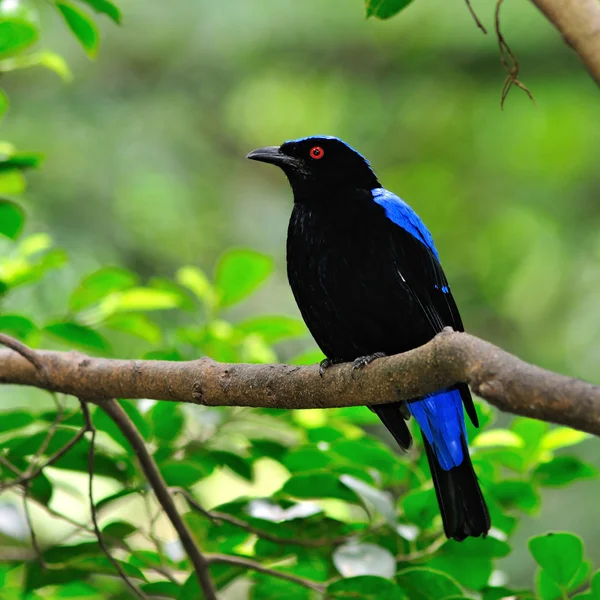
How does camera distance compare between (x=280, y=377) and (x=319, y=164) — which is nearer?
(x=280, y=377)

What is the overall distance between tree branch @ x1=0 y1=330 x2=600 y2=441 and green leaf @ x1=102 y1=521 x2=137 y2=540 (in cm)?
47

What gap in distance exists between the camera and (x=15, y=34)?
10.1ft

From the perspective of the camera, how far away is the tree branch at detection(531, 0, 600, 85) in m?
1.91

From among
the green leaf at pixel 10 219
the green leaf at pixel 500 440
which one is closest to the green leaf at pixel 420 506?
the green leaf at pixel 500 440

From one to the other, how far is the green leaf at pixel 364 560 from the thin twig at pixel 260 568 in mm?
90

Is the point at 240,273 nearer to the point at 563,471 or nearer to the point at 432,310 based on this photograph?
the point at 432,310

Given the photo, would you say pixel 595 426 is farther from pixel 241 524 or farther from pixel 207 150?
pixel 207 150

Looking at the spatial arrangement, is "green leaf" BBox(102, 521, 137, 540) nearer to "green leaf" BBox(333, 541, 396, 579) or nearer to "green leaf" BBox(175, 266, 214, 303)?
"green leaf" BBox(333, 541, 396, 579)

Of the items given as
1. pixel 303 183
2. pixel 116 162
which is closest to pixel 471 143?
pixel 116 162

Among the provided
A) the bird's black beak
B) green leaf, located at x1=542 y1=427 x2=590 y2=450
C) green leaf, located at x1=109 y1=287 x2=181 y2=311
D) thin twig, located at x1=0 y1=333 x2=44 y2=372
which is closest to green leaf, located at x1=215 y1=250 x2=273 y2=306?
green leaf, located at x1=109 y1=287 x2=181 y2=311

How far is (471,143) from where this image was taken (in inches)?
360

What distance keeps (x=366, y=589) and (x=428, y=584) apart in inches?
7.0

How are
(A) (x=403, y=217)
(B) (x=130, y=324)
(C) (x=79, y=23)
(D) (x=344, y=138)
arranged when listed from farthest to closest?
(D) (x=344, y=138) < (A) (x=403, y=217) < (B) (x=130, y=324) < (C) (x=79, y=23)

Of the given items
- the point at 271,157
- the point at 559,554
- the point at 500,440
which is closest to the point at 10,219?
the point at 271,157
